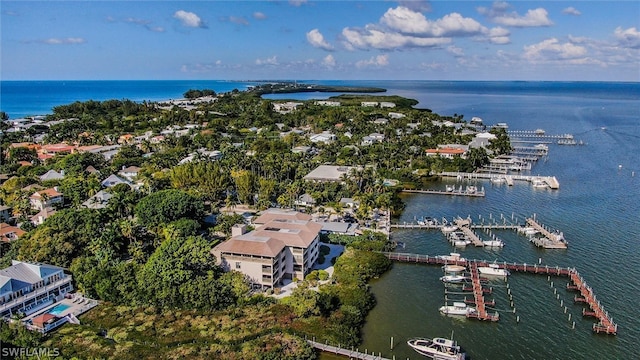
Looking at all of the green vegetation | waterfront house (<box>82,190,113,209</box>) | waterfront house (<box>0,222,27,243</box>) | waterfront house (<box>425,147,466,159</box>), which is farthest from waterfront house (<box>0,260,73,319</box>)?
waterfront house (<box>425,147,466,159</box>)

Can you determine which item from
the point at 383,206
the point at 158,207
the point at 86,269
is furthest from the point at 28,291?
the point at 383,206

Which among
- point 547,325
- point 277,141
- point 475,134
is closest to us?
point 547,325

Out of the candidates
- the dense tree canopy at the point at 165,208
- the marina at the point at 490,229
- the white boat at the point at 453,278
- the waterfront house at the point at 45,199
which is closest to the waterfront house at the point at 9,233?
the waterfront house at the point at 45,199

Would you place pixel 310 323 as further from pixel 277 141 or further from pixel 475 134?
pixel 475 134

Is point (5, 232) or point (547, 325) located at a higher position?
point (5, 232)

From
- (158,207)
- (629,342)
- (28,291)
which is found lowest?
(629,342)

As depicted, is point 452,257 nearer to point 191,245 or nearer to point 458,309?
point 458,309
